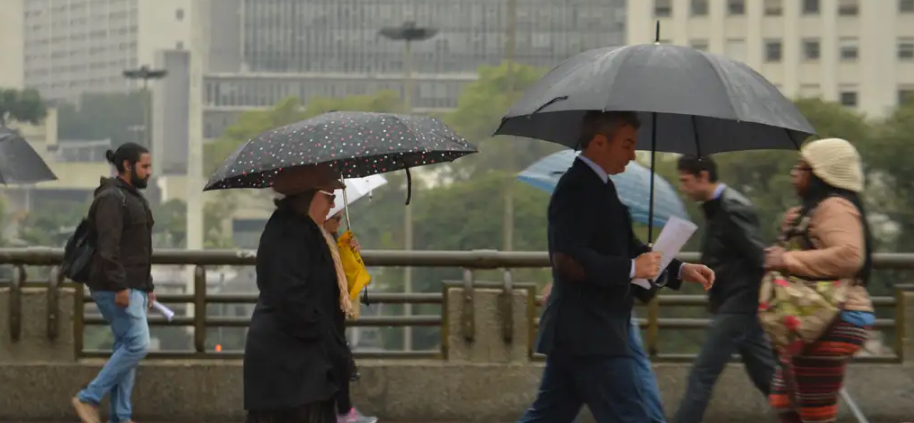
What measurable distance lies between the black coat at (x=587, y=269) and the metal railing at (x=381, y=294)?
3.49 metres

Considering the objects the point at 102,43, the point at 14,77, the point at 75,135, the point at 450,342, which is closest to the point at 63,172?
the point at 75,135

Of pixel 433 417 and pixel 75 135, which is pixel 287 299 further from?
pixel 75 135

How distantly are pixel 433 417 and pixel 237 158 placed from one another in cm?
430

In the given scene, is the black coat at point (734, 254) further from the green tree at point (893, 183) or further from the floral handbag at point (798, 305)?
the green tree at point (893, 183)

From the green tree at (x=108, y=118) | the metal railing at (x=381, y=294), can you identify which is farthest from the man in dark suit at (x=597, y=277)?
the green tree at (x=108, y=118)

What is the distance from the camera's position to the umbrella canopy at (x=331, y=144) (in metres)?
5.09

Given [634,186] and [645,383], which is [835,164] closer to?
[645,383]

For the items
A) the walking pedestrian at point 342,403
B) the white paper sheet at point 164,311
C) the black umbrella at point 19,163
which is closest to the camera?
the walking pedestrian at point 342,403

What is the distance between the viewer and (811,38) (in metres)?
104

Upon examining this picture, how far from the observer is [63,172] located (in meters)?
78.3

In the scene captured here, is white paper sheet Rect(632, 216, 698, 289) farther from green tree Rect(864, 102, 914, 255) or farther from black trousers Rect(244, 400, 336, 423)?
green tree Rect(864, 102, 914, 255)

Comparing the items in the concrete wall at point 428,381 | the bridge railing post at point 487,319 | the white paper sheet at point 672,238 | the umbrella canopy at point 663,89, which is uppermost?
the umbrella canopy at point 663,89

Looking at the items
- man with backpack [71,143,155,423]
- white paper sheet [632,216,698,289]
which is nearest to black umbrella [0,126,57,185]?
man with backpack [71,143,155,423]

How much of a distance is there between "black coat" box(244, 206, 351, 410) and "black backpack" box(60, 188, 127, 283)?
300 cm
